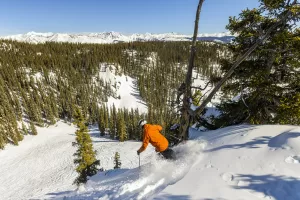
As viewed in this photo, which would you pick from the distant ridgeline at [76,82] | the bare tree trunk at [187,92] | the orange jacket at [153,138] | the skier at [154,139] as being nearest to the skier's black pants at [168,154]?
the skier at [154,139]

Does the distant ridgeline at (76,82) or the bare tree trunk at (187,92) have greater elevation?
the bare tree trunk at (187,92)

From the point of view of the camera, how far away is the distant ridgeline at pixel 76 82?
6956cm

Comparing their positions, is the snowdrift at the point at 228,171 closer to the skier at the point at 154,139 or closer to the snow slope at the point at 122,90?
the skier at the point at 154,139

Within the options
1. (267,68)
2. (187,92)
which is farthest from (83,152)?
(267,68)

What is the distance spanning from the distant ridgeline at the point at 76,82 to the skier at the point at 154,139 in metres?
33.0

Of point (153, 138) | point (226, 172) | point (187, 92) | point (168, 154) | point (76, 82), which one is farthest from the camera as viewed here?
point (76, 82)

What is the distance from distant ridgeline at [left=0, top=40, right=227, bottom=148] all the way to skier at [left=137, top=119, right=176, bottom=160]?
33003mm

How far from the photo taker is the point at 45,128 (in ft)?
227

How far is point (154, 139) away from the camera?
771 cm

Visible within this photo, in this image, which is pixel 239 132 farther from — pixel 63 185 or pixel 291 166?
pixel 63 185

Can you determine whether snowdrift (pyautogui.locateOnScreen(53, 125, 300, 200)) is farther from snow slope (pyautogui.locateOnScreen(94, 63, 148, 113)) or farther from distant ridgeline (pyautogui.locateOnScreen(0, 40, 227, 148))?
snow slope (pyautogui.locateOnScreen(94, 63, 148, 113))

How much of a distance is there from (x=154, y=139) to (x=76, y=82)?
10674 cm

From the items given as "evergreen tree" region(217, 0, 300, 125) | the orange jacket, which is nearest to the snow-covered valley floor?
the orange jacket

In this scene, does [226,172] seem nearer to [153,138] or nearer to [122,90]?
[153,138]
